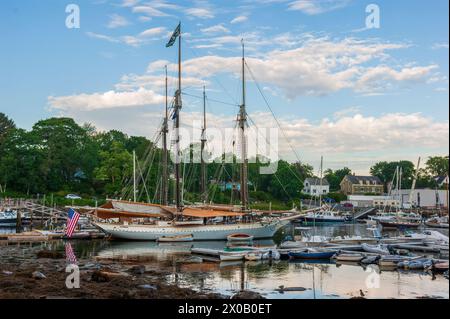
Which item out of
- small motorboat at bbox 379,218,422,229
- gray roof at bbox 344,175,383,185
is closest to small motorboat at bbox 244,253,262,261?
small motorboat at bbox 379,218,422,229

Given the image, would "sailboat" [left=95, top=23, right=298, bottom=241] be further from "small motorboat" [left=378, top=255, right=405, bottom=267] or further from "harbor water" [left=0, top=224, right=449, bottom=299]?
"small motorboat" [left=378, top=255, right=405, bottom=267]

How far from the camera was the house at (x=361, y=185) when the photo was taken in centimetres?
18025

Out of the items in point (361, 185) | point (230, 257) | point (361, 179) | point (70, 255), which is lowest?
point (70, 255)

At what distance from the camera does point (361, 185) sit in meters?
180

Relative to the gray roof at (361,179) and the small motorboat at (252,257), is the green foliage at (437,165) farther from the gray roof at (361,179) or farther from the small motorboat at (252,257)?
the small motorboat at (252,257)

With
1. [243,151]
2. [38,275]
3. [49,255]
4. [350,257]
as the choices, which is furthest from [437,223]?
[38,275]

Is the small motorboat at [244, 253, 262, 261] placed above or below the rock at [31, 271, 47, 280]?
below

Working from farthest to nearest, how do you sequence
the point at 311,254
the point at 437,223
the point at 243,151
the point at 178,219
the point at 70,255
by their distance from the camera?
the point at 437,223 → the point at 243,151 → the point at 178,219 → the point at 70,255 → the point at 311,254

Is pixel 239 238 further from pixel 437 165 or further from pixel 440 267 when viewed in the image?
pixel 437 165

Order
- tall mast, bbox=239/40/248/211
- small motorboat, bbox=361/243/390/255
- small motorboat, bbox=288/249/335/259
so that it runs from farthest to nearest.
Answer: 1. tall mast, bbox=239/40/248/211
2. small motorboat, bbox=361/243/390/255
3. small motorboat, bbox=288/249/335/259

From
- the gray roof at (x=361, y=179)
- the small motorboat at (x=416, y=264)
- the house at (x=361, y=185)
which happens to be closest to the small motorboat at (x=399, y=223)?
the small motorboat at (x=416, y=264)

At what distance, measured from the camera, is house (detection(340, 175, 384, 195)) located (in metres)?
180

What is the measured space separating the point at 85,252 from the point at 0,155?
70.4 meters
